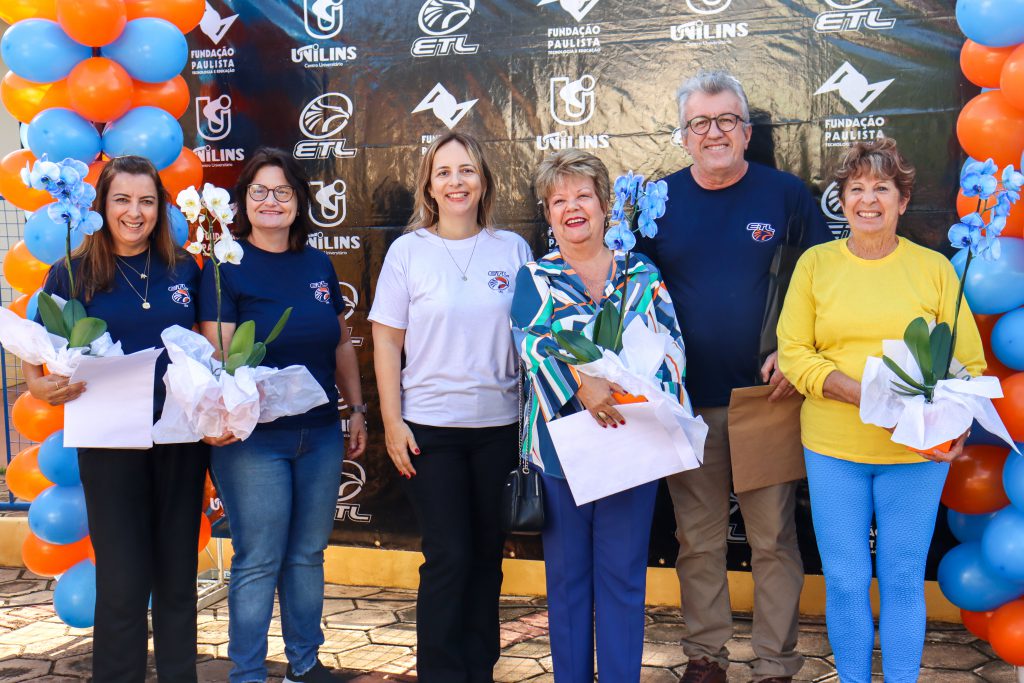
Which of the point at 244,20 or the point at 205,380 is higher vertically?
the point at 244,20

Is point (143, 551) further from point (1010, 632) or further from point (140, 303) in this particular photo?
point (1010, 632)

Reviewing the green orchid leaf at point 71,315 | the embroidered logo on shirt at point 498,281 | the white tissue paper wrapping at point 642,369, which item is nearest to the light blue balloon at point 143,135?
the green orchid leaf at point 71,315

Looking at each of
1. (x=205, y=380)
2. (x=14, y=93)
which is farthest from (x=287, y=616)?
(x=14, y=93)

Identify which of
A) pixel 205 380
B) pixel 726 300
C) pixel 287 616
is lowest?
pixel 287 616

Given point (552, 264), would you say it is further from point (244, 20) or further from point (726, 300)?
point (244, 20)

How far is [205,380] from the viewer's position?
261 centimetres

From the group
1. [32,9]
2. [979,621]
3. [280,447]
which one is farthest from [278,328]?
[979,621]

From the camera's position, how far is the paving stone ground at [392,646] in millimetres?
3348

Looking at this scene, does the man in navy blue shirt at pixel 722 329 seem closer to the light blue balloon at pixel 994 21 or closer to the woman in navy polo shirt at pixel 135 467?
the light blue balloon at pixel 994 21

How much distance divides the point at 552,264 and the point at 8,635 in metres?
2.83

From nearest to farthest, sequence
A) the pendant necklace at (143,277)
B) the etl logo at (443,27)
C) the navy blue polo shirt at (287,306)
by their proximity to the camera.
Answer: the pendant necklace at (143,277), the navy blue polo shirt at (287,306), the etl logo at (443,27)

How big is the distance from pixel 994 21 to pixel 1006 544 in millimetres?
1610

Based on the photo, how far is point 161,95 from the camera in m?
3.43

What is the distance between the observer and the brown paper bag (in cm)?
297
